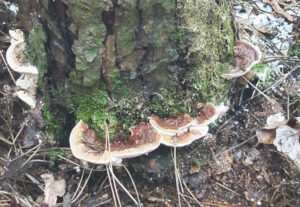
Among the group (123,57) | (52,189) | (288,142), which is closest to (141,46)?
(123,57)

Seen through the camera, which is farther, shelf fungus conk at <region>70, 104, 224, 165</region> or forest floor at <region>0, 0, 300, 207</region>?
forest floor at <region>0, 0, 300, 207</region>

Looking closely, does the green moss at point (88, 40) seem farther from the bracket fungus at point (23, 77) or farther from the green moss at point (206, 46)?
the green moss at point (206, 46)

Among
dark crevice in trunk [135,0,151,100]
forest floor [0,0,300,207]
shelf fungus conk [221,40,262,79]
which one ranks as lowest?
forest floor [0,0,300,207]

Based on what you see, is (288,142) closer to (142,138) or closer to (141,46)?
(142,138)

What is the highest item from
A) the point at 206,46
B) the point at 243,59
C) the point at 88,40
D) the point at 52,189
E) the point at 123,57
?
the point at 88,40

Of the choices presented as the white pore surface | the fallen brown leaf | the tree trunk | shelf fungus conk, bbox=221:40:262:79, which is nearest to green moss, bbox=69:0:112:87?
the tree trunk

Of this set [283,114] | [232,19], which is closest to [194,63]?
[232,19]

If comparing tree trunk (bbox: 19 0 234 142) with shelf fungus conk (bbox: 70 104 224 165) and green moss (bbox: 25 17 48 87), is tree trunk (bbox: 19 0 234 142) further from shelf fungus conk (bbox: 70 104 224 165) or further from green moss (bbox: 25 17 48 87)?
shelf fungus conk (bbox: 70 104 224 165)
